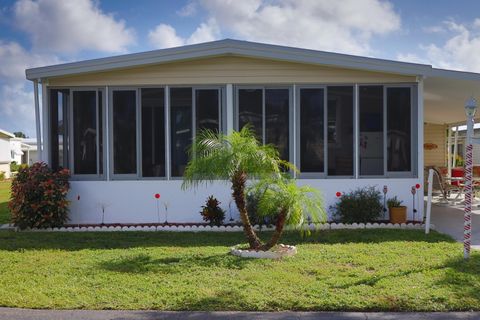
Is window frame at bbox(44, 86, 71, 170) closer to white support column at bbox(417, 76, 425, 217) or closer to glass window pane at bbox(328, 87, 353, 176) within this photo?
glass window pane at bbox(328, 87, 353, 176)

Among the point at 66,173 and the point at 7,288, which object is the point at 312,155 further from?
the point at 7,288

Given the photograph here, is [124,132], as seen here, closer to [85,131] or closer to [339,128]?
[85,131]

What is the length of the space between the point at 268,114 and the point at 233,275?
4.38 metres

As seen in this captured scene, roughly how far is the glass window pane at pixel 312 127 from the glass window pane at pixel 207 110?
1.65 meters

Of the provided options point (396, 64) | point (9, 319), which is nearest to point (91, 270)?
point (9, 319)

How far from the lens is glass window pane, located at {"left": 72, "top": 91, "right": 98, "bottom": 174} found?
955 centimetres

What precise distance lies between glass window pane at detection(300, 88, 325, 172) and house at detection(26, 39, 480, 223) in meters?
0.02

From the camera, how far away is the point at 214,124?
31.2 ft

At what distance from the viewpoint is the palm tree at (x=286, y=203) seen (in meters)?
6.55

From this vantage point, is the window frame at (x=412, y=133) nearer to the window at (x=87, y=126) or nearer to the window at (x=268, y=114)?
the window at (x=268, y=114)

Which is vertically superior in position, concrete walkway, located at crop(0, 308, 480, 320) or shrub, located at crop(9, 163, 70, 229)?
shrub, located at crop(9, 163, 70, 229)

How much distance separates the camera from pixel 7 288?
5320mm

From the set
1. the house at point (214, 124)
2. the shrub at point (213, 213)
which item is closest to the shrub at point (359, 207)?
the house at point (214, 124)

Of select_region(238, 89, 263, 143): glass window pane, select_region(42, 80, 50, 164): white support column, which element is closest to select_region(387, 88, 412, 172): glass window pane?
select_region(238, 89, 263, 143): glass window pane
